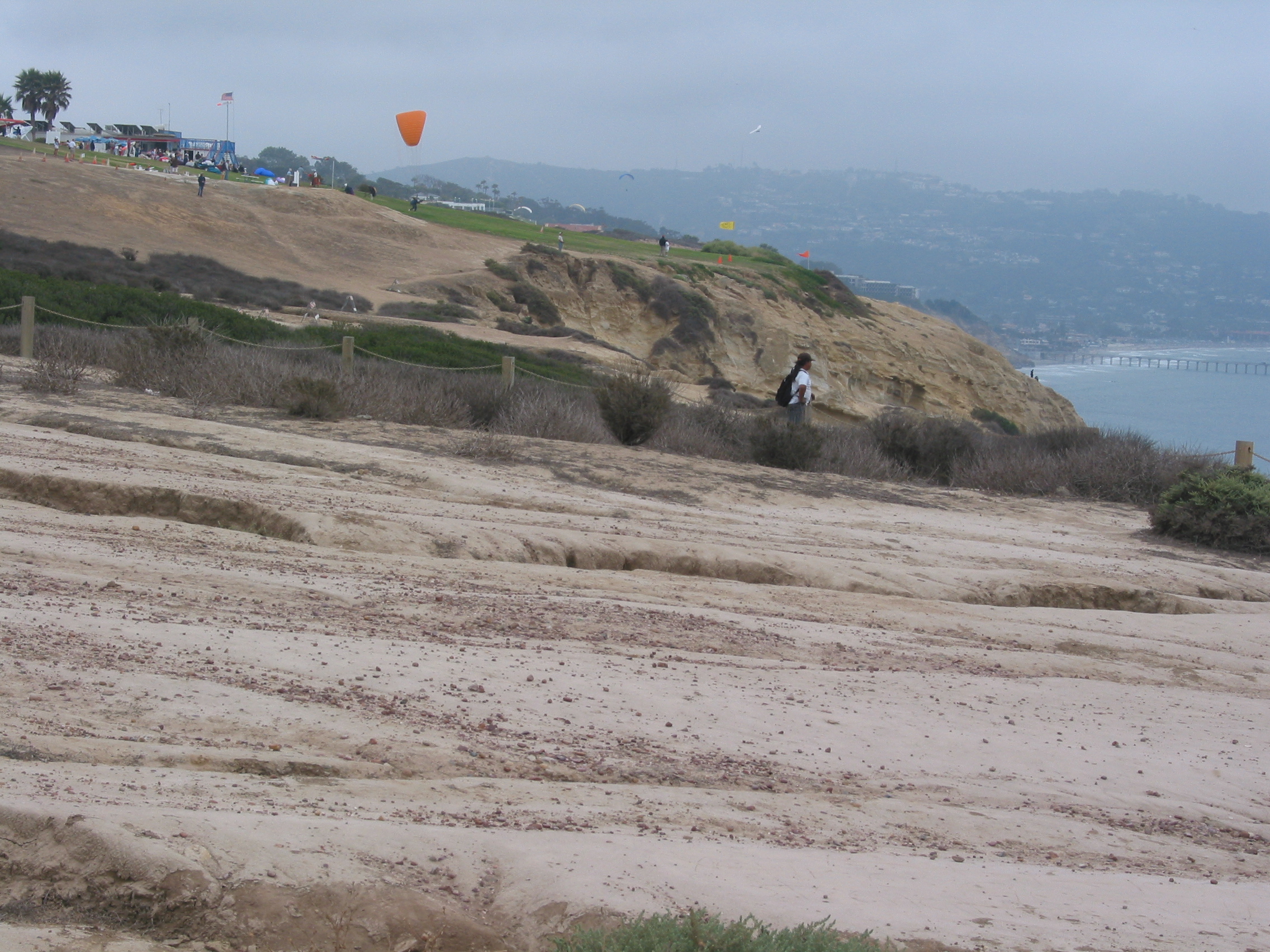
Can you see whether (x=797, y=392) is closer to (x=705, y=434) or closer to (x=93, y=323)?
(x=705, y=434)

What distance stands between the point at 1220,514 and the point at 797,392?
5893 millimetres

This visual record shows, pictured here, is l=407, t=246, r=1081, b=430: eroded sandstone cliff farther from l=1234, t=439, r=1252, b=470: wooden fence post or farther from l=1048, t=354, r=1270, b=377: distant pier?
l=1048, t=354, r=1270, b=377: distant pier

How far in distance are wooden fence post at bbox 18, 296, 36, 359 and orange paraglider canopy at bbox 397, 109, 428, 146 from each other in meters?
33.1

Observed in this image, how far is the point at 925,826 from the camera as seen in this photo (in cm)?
463

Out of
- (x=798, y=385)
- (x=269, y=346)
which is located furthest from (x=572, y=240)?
(x=798, y=385)

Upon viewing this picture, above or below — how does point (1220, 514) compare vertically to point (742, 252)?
below

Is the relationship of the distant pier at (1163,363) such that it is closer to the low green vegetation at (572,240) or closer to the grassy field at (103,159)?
the low green vegetation at (572,240)

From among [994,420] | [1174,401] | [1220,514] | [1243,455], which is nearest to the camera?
[1220,514]

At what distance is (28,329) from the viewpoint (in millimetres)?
17578

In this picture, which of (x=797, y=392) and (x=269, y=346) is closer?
(x=797, y=392)

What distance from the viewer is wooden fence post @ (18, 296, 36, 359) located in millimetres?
17484

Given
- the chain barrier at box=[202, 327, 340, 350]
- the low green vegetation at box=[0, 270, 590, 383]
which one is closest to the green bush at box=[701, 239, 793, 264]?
the low green vegetation at box=[0, 270, 590, 383]

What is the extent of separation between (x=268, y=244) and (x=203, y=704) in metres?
44.6

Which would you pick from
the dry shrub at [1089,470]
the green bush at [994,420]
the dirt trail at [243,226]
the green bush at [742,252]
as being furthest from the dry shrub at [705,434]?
the green bush at [742,252]
